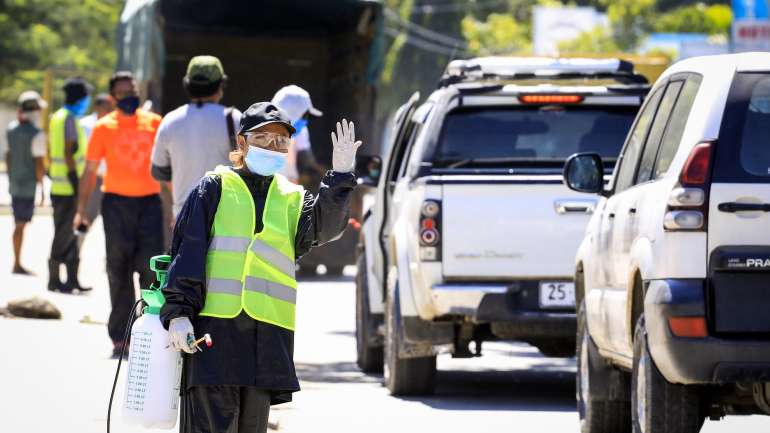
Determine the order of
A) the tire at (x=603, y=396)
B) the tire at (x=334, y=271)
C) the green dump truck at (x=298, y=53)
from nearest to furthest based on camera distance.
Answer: the tire at (x=603, y=396) < the green dump truck at (x=298, y=53) < the tire at (x=334, y=271)

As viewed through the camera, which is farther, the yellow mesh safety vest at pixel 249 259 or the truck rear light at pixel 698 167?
the truck rear light at pixel 698 167

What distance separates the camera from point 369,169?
13367 millimetres

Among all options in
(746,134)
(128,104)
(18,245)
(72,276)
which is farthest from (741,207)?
(18,245)

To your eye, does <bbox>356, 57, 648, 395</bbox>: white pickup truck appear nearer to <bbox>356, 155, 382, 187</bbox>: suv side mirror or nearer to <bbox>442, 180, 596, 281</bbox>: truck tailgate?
<bbox>442, 180, 596, 281</bbox>: truck tailgate

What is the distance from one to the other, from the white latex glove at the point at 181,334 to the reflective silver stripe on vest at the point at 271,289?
0.86 feet

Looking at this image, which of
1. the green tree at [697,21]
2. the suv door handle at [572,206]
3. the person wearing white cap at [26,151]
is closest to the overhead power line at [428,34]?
the green tree at [697,21]

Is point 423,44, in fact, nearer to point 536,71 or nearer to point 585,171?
point 536,71

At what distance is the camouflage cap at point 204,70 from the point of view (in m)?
11.7

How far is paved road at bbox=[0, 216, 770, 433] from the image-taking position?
10469mm

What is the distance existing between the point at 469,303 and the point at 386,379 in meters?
1.19

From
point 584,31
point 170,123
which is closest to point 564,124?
point 170,123

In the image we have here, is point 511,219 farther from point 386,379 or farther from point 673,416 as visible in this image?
point 673,416

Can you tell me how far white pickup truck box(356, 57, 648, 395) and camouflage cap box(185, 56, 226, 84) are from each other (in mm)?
1288

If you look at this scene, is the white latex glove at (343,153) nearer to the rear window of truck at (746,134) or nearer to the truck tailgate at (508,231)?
the rear window of truck at (746,134)
